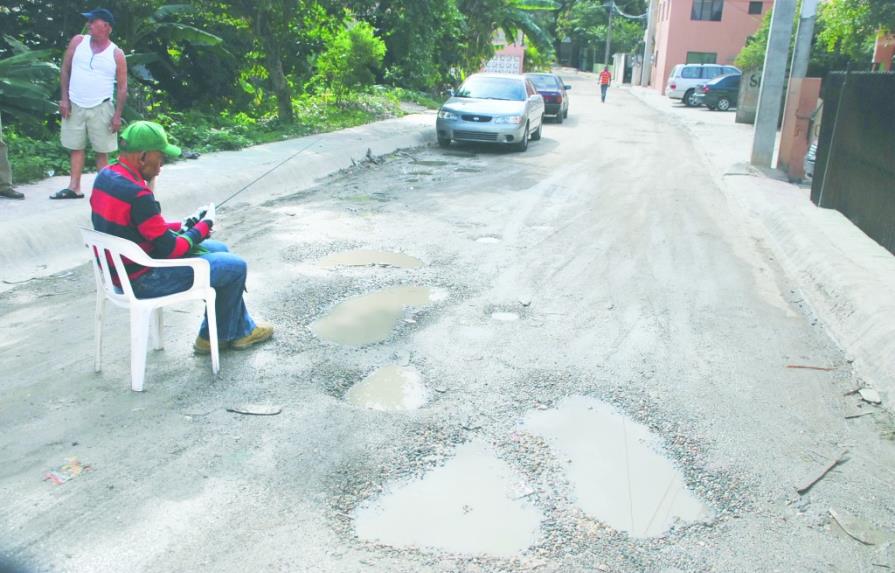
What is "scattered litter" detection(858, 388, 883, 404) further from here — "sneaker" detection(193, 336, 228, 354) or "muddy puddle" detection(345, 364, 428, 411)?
"sneaker" detection(193, 336, 228, 354)

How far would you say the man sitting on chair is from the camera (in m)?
4.15

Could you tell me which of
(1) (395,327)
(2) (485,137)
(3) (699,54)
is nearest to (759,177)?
(2) (485,137)

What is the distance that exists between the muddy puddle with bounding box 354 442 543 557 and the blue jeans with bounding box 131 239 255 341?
190 cm

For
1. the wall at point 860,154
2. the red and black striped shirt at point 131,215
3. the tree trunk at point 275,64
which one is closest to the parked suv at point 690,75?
the tree trunk at point 275,64

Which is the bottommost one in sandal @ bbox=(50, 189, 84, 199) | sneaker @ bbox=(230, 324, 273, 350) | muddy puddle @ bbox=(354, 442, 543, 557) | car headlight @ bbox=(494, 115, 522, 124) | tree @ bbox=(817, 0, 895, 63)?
muddy puddle @ bbox=(354, 442, 543, 557)

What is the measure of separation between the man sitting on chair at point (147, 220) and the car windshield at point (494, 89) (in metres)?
11.9

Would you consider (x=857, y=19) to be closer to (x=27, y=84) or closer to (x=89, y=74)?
(x=89, y=74)

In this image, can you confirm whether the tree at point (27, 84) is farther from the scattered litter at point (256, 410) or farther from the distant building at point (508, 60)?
the distant building at point (508, 60)

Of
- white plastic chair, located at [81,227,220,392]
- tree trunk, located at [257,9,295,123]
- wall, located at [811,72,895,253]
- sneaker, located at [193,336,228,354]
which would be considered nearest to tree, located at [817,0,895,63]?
wall, located at [811,72,895,253]

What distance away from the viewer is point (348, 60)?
19.8m

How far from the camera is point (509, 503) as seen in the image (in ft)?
11.1

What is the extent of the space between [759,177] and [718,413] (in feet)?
30.7

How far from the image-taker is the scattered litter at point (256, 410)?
13.5ft

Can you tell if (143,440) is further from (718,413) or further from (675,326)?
(675,326)
